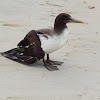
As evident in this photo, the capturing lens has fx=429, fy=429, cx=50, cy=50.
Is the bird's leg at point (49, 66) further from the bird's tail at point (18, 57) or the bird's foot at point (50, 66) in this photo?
the bird's tail at point (18, 57)

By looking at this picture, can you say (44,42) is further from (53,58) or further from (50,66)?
(53,58)

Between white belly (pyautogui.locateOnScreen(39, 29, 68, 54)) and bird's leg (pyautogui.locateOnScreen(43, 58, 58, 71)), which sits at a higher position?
white belly (pyautogui.locateOnScreen(39, 29, 68, 54))

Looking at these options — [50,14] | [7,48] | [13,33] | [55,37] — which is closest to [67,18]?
[55,37]

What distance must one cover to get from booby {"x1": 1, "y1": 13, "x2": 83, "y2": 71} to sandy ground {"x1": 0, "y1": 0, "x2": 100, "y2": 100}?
105 millimetres

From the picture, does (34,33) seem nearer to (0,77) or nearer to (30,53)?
(30,53)

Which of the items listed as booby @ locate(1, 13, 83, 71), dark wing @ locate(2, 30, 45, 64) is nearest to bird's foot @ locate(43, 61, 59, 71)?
booby @ locate(1, 13, 83, 71)

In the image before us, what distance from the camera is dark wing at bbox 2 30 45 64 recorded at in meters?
5.16

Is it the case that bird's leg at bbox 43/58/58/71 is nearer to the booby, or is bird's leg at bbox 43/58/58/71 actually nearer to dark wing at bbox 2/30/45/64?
the booby

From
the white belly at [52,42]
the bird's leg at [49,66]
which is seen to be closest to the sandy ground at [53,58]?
the bird's leg at [49,66]

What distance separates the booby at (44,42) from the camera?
201 inches

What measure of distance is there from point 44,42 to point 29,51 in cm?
30

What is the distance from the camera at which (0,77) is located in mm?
4836

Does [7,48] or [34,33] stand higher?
[34,33]

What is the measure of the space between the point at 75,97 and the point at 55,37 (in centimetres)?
91
